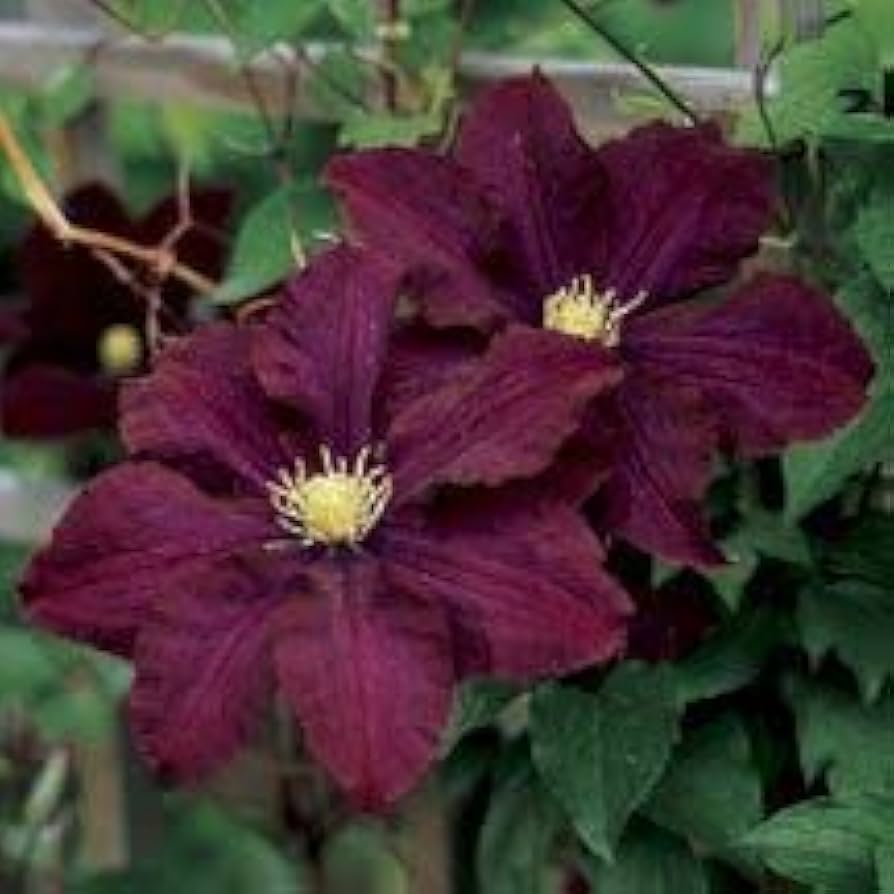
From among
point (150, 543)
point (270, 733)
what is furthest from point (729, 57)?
point (150, 543)

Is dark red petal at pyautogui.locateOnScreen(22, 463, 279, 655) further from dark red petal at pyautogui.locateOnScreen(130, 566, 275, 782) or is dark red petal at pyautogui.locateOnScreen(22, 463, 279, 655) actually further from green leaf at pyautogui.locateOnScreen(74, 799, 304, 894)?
green leaf at pyautogui.locateOnScreen(74, 799, 304, 894)

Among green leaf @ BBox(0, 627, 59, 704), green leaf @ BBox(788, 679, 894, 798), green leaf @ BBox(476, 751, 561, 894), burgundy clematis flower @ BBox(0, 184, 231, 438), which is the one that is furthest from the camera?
green leaf @ BBox(0, 627, 59, 704)

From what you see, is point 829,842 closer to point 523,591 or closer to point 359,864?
point 523,591

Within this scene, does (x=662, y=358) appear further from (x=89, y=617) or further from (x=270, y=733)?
(x=270, y=733)

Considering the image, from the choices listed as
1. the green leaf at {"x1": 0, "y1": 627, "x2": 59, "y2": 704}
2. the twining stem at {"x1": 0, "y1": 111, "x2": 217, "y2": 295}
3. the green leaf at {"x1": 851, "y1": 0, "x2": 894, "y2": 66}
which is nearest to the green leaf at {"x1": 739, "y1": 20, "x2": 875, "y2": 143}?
the green leaf at {"x1": 851, "y1": 0, "x2": 894, "y2": 66}

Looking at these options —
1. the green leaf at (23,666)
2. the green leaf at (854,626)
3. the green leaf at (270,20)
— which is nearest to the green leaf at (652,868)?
the green leaf at (854,626)

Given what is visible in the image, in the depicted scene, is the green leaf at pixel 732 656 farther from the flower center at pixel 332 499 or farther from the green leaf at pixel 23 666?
the green leaf at pixel 23 666
